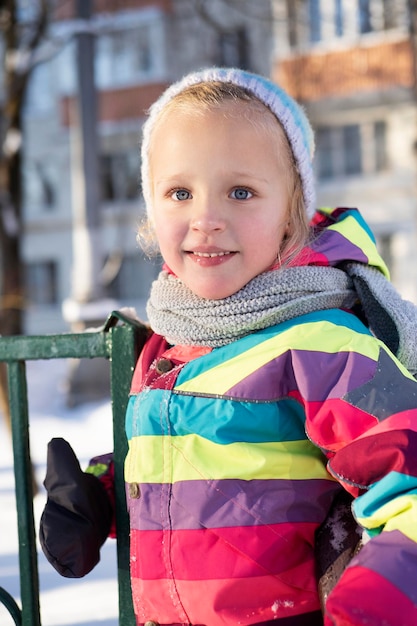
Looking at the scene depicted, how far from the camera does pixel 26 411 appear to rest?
166 cm

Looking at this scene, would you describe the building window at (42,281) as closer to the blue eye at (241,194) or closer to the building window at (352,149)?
the building window at (352,149)

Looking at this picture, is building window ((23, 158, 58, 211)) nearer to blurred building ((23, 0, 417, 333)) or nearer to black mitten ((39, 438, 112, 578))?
blurred building ((23, 0, 417, 333))

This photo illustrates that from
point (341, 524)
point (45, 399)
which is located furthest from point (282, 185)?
point (45, 399)

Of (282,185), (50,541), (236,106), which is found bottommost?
(50,541)

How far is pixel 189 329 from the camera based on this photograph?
1.41 metres

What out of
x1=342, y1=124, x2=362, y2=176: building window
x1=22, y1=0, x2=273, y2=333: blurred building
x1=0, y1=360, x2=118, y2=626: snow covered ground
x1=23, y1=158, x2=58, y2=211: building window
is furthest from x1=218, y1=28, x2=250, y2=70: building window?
x1=0, y1=360, x2=118, y2=626: snow covered ground

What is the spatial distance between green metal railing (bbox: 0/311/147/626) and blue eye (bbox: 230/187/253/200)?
→ 1.19 feet

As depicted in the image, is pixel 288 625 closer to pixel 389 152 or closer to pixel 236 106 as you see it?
pixel 236 106

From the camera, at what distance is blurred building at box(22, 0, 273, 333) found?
1636 centimetres

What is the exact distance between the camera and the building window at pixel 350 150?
16.3 metres

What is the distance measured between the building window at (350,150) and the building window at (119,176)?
464 cm

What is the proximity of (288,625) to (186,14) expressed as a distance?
53.8 ft

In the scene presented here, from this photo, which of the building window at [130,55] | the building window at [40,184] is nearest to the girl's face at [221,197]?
the building window at [130,55]

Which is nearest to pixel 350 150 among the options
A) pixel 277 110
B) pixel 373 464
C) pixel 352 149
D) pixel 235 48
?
pixel 352 149
